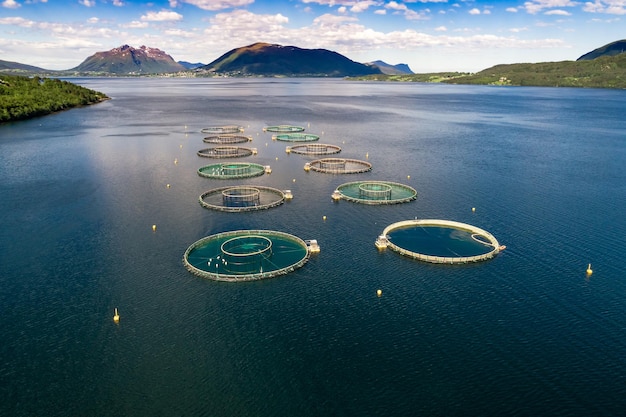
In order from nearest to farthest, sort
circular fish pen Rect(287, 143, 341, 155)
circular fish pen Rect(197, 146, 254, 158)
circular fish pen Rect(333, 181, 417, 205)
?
circular fish pen Rect(333, 181, 417, 205)
circular fish pen Rect(197, 146, 254, 158)
circular fish pen Rect(287, 143, 341, 155)

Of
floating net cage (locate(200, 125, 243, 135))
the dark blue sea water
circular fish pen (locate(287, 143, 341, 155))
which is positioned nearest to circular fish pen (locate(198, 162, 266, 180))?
the dark blue sea water

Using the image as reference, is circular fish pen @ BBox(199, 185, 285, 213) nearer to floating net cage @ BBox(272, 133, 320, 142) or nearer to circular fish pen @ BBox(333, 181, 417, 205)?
circular fish pen @ BBox(333, 181, 417, 205)

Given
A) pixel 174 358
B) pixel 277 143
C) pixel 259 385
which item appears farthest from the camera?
pixel 277 143

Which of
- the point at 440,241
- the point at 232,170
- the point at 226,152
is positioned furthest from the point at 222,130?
the point at 440,241

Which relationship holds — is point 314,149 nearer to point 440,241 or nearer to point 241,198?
point 241,198

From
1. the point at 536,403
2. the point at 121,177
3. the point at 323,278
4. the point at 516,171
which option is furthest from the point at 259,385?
the point at 516,171

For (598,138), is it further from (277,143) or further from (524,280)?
(524,280)

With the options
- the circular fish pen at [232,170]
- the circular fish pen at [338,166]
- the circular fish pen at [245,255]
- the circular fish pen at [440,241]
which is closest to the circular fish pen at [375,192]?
the circular fish pen at [338,166]
